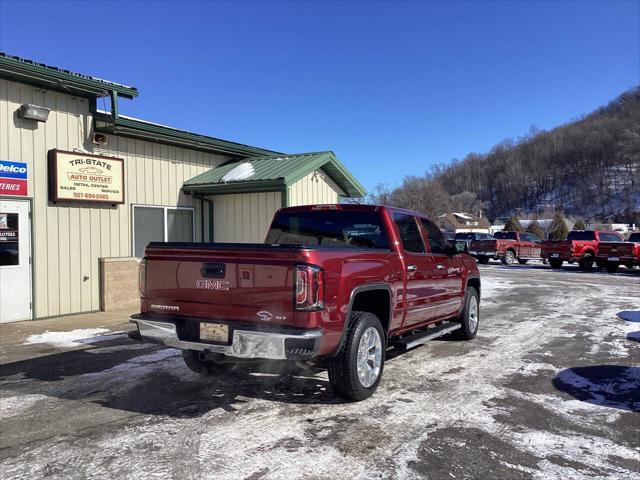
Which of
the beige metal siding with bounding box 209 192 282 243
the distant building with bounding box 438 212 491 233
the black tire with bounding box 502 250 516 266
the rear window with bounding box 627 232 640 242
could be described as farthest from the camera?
the distant building with bounding box 438 212 491 233

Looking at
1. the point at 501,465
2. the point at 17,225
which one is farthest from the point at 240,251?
the point at 17,225

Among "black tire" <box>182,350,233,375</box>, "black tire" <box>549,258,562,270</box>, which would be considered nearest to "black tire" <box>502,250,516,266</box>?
"black tire" <box>549,258,562,270</box>

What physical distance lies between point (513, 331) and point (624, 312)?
3640 millimetres

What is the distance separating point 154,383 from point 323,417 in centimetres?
209

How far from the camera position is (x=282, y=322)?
4.24 meters

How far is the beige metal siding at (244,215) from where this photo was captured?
11.8 m

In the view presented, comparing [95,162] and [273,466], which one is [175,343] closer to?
[273,466]

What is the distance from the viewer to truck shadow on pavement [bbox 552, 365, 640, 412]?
505 cm

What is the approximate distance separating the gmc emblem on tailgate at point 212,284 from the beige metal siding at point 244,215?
6.96 metres

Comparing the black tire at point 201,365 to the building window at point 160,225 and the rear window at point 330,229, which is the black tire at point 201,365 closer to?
the rear window at point 330,229

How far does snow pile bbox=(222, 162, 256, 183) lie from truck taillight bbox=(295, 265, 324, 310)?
7729 millimetres

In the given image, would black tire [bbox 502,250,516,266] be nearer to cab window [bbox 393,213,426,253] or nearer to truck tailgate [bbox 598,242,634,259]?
truck tailgate [bbox 598,242,634,259]

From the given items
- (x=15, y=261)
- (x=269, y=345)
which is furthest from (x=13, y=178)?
(x=269, y=345)

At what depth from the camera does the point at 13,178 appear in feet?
29.7
